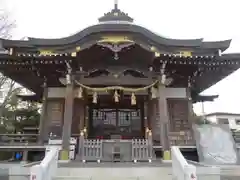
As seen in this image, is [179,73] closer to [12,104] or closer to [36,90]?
[36,90]

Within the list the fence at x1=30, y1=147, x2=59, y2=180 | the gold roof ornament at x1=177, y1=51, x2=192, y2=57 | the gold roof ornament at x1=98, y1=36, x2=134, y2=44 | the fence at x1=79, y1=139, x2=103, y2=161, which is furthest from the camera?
the gold roof ornament at x1=177, y1=51, x2=192, y2=57

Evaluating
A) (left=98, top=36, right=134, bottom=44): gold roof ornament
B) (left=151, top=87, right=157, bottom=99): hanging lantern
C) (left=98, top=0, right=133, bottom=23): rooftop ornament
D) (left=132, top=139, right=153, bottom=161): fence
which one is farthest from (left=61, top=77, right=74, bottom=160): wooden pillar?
(left=98, top=0, right=133, bottom=23): rooftop ornament

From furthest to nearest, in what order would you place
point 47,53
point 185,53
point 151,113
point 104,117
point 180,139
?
point 104,117, point 151,113, point 180,139, point 185,53, point 47,53

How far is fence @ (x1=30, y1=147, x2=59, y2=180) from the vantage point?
16.8 ft

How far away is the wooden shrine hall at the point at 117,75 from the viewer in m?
9.17

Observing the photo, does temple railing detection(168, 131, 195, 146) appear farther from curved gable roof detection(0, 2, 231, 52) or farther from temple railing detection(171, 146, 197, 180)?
curved gable roof detection(0, 2, 231, 52)

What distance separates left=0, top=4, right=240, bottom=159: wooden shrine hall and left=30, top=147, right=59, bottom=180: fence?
7.51 ft

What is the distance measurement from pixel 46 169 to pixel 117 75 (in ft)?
17.4

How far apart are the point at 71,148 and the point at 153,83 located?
4.09m

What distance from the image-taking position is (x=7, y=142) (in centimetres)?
1005

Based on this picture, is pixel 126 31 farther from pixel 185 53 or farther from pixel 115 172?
pixel 115 172

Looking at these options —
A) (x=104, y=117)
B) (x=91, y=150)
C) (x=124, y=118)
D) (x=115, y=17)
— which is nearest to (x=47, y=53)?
(x=91, y=150)

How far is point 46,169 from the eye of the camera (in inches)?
220

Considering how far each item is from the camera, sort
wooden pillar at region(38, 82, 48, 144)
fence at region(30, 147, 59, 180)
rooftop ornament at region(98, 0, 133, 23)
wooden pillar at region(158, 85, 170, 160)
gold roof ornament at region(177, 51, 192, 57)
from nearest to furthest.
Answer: fence at region(30, 147, 59, 180), wooden pillar at region(158, 85, 170, 160), gold roof ornament at region(177, 51, 192, 57), wooden pillar at region(38, 82, 48, 144), rooftop ornament at region(98, 0, 133, 23)
